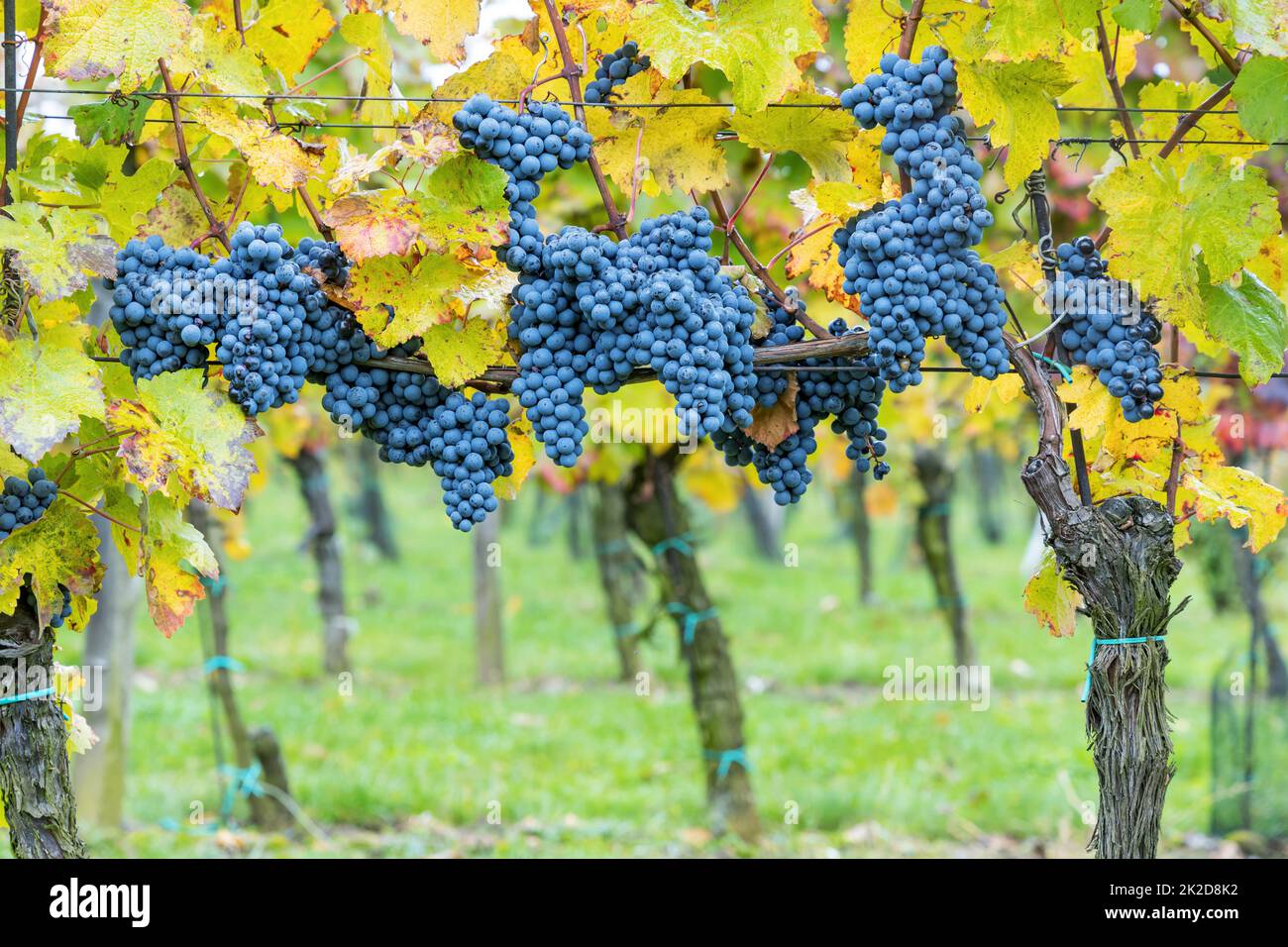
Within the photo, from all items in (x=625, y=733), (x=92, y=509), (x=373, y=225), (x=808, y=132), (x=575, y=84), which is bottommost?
(x=625, y=733)

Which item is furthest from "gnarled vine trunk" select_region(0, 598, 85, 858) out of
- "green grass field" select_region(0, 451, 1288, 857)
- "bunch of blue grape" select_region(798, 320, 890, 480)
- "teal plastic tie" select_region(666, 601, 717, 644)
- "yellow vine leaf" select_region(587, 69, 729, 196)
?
"teal plastic tie" select_region(666, 601, 717, 644)

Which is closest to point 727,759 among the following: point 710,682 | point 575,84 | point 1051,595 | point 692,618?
point 710,682

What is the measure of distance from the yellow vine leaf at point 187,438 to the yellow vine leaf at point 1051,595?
1577mm

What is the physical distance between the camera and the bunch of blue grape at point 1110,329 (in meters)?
2.10

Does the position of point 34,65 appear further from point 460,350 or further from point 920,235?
point 920,235

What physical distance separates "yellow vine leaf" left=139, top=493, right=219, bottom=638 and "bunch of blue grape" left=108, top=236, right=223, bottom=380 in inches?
10.7

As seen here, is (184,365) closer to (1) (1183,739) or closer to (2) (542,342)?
(2) (542,342)

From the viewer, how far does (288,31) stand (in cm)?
241

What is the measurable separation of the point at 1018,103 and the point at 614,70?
30.4 inches

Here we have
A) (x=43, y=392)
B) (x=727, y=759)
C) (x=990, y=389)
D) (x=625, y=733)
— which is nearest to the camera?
(x=43, y=392)

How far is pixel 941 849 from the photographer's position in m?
5.34

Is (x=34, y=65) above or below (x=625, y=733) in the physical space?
above

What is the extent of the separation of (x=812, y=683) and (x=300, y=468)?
450 centimetres

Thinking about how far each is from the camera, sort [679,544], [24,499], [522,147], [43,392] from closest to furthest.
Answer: [43,392] < [522,147] < [24,499] < [679,544]
